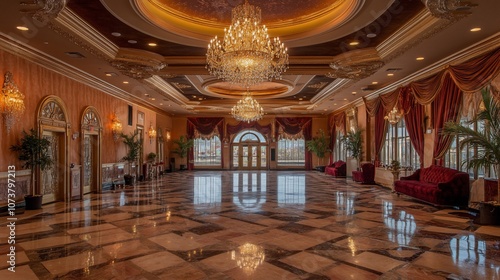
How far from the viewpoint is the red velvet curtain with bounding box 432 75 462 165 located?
7.52 m

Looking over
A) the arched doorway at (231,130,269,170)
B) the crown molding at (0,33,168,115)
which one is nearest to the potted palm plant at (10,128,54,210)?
the crown molding at (0,33,168,115)

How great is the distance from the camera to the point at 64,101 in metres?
8.57

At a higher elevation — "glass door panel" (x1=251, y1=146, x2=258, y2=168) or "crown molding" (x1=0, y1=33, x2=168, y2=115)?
"crown molding" (x1=0, y1=33, x2=168, y2=115)

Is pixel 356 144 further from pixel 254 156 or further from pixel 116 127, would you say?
pixel 116 127

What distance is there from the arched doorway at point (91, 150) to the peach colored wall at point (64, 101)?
0.21 meters

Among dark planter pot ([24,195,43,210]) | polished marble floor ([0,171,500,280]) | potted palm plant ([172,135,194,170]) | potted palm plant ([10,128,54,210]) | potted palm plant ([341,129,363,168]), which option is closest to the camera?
polished marble floor ([0,171,500,280])

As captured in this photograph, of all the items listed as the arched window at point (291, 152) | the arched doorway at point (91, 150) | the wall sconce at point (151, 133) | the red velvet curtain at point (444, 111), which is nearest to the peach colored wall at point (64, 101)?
the arched doorway at point (91, 150)

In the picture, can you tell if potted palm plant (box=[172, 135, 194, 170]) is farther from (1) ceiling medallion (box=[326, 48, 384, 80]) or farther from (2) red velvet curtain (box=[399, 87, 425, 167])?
(2) red velvet curtain (box=[399, 87, 425, 167])

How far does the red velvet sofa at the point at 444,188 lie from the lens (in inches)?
286

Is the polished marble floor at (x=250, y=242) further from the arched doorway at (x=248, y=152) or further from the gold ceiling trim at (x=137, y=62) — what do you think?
the arched doorway at (x=248, y=152)

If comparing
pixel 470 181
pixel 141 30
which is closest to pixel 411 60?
pixel 470 181

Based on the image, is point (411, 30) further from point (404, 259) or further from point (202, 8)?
point (404, 259)

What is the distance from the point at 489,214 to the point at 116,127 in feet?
34.8

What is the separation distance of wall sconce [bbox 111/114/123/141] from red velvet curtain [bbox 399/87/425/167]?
367 inches
